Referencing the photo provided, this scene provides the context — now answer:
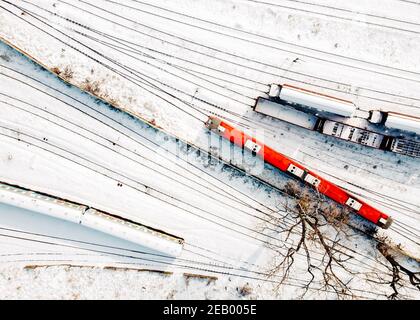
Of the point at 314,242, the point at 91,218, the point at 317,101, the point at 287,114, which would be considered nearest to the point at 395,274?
the point at 314,242

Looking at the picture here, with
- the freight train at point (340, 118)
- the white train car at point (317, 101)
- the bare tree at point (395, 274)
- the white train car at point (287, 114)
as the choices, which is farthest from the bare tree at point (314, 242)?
the white train car at point (317, 101)

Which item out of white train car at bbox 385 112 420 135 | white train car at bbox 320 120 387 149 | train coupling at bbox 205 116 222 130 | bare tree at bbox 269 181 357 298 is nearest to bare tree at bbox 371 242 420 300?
bare tree at bbox 269 181 357 298

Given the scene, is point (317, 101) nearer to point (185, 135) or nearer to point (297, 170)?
point (297, 170)

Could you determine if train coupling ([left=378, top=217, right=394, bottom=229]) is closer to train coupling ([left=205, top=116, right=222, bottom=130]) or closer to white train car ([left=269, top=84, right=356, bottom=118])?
white train car ([left=269, top=84, right=356, bottom=118])

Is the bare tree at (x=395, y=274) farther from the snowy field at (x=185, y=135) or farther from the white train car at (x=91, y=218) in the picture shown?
the white train car at (x=91, y=218)
